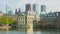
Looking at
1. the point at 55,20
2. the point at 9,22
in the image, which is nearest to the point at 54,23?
the point at 55,20

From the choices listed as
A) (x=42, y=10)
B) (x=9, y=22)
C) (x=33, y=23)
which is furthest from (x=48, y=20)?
(x=42, y=10)

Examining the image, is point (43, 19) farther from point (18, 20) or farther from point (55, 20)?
point (18, 20)

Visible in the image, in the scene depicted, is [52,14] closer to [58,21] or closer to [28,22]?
[58,21]

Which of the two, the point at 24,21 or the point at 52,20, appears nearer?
the point at 24,21

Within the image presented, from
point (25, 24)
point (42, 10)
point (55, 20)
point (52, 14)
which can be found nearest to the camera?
point (25, 24)

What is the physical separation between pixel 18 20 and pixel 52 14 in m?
13.3

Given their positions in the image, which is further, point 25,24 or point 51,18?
point 51,18

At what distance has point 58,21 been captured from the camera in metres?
67.8

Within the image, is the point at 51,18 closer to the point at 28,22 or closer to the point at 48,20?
the point at 48,20

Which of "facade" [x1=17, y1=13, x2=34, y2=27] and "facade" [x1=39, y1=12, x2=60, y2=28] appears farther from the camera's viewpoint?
"facade" [x1=39, y1=12, x2=60, y2=28]

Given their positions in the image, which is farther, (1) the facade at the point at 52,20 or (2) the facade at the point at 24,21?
(1) the facade at the point at 52,20

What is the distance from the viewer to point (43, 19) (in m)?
70.5

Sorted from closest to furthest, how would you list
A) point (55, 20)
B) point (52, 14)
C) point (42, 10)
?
point (55, 20), point (52, 14), point (42, 10)

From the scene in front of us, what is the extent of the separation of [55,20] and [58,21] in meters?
1.04
